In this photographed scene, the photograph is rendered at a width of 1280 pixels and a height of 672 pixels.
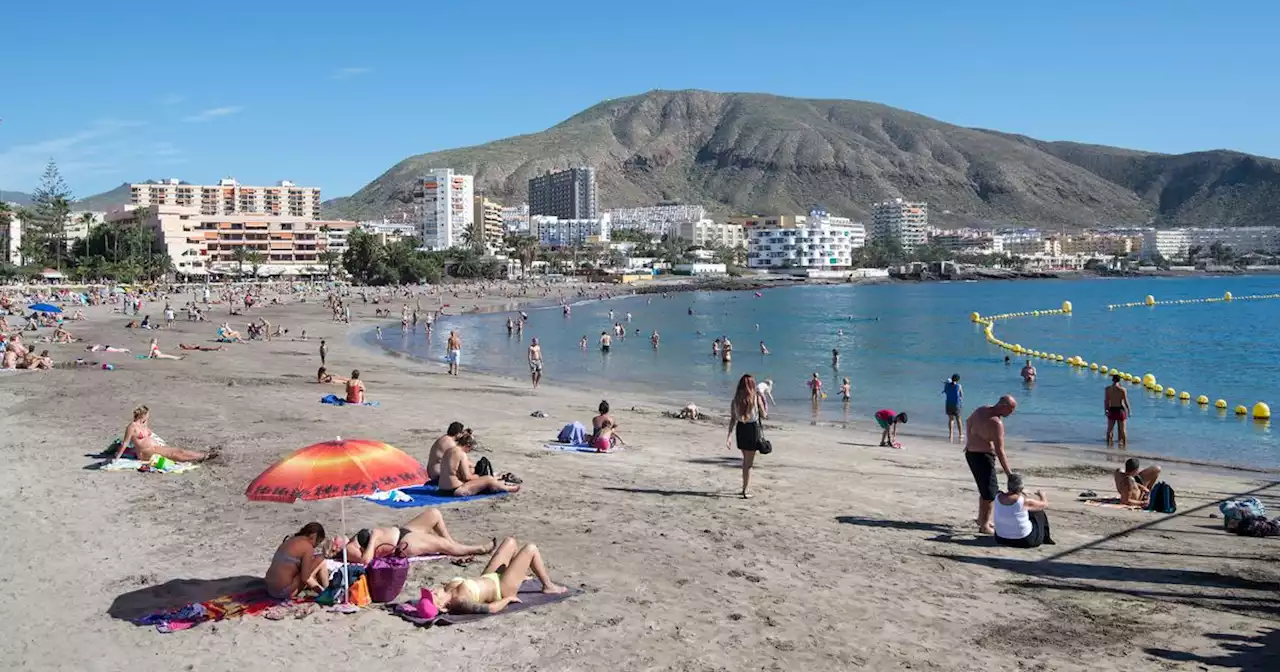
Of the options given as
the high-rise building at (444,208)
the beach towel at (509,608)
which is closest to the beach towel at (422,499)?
the beach towel at (509,608)

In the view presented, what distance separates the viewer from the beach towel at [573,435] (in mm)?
14191

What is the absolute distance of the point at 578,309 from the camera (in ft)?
263

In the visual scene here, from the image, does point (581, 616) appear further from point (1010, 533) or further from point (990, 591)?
point (1010, 533)

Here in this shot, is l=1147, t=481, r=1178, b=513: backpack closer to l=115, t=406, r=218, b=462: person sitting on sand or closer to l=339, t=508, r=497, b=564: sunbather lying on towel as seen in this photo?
l=339, t=508, r=497, b=564: sunbather lying on towel

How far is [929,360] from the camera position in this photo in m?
40.3

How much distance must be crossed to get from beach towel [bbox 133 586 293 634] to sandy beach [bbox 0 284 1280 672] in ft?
0.39

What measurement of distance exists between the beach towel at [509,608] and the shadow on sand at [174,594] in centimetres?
127

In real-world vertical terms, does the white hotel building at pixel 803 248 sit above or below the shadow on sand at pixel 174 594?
above

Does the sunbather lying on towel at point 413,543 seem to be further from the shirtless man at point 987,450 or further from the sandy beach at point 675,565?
the shirtless man at point 987,450

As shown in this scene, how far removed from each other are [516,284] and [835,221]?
98268 millimetres

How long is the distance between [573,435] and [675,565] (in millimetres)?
6547

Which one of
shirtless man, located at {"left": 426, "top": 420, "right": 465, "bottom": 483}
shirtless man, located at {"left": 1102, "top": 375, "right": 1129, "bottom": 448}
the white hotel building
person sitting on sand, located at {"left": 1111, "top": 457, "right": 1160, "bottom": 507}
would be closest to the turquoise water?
shirtless man, located at {"left": 1102, "top": 375, "right": 1129, "bottom": 448}

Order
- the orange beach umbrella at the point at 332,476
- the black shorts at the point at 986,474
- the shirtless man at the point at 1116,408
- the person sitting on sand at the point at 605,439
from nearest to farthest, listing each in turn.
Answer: the orange beach umbrella at the point at 332,476, the black shorts at the point at 986,474, the person sitting on sand at the point at 605,439, the shirtless man at the point at 1116,408

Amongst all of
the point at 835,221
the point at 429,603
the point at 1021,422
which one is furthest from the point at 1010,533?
the point at 835,221
